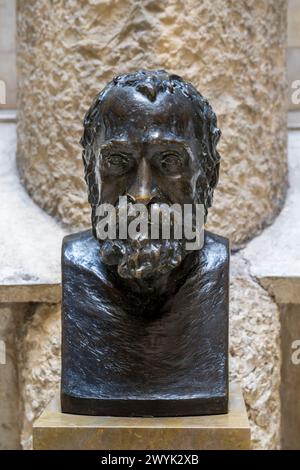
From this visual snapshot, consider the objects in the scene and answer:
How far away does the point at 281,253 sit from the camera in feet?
11.9

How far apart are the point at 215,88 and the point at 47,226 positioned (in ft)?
2.94

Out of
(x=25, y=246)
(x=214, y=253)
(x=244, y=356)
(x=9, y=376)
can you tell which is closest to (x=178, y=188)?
(x=214, y=253)

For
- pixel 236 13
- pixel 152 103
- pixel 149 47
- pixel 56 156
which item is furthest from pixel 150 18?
pixel 152 103

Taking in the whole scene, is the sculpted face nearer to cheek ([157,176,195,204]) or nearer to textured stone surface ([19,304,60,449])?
cheek ([157,176,195,204])

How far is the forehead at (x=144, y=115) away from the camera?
2.24m

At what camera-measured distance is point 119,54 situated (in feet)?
11.9

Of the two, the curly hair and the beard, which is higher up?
the curly hair

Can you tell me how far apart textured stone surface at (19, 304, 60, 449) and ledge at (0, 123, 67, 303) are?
0.10m

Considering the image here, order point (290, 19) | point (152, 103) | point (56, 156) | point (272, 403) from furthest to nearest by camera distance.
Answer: point (290, 19), point (56, 156), point (272, 403), point (152, 103)

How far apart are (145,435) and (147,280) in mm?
396

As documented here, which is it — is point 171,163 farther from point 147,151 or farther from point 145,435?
point 145,435

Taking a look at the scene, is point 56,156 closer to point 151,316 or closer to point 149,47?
point 149,47

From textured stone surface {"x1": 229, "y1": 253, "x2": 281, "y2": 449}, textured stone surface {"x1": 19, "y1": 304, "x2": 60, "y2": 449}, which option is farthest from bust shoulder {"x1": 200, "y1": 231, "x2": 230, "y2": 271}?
textured stone surface {"x1": 19, "y1": 304, "x2": 60, "y2": 449}

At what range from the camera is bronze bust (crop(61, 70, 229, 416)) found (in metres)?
2.26
